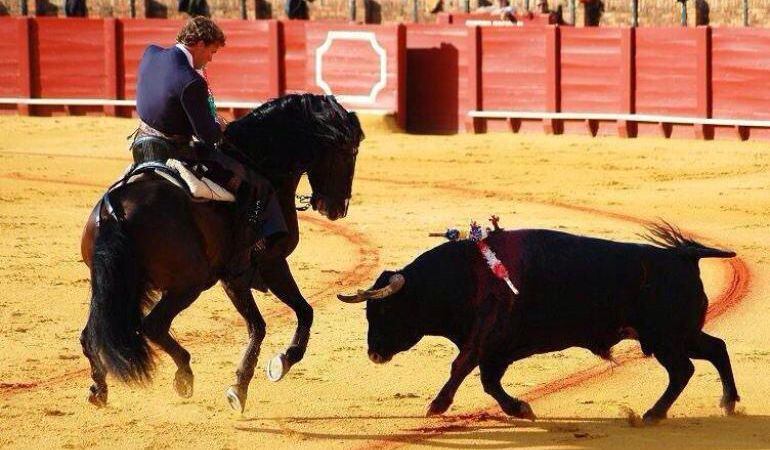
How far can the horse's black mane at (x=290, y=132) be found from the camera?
667cm

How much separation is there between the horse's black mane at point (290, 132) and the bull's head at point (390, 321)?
678 millimetres

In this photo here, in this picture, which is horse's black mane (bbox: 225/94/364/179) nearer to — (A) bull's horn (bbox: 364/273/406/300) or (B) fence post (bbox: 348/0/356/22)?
(A) bull's horn (bbox: 364/273/406/300)

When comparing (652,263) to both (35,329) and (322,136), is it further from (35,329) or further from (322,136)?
(35,329)

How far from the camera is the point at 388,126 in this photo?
65.0 feet

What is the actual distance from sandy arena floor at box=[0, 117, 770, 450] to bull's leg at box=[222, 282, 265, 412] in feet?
0.36

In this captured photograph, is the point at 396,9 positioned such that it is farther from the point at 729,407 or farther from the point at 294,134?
the point at 729,407

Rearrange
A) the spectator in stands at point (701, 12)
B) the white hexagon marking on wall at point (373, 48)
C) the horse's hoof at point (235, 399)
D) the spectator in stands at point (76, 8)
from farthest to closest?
the spectator in stands at point (76, 8) < the spectator in stands at point (701, 12) < the white hexagon marking on wall at point (373, 48) < the horse's hoof at point (235, 399)

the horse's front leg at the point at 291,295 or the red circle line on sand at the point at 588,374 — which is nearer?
the red circle line on sand at the point at 588,374

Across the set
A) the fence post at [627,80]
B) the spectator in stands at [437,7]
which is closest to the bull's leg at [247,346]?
the fence post at [627,80]

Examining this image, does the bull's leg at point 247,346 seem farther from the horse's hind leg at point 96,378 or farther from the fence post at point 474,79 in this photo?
the fence post at point 474,79

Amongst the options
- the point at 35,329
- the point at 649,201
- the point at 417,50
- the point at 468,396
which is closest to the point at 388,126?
the point at 417,50

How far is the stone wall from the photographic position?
21.0 m

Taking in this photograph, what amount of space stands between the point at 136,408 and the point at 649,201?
8.22 metres

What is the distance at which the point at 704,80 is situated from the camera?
17844 millimetres
